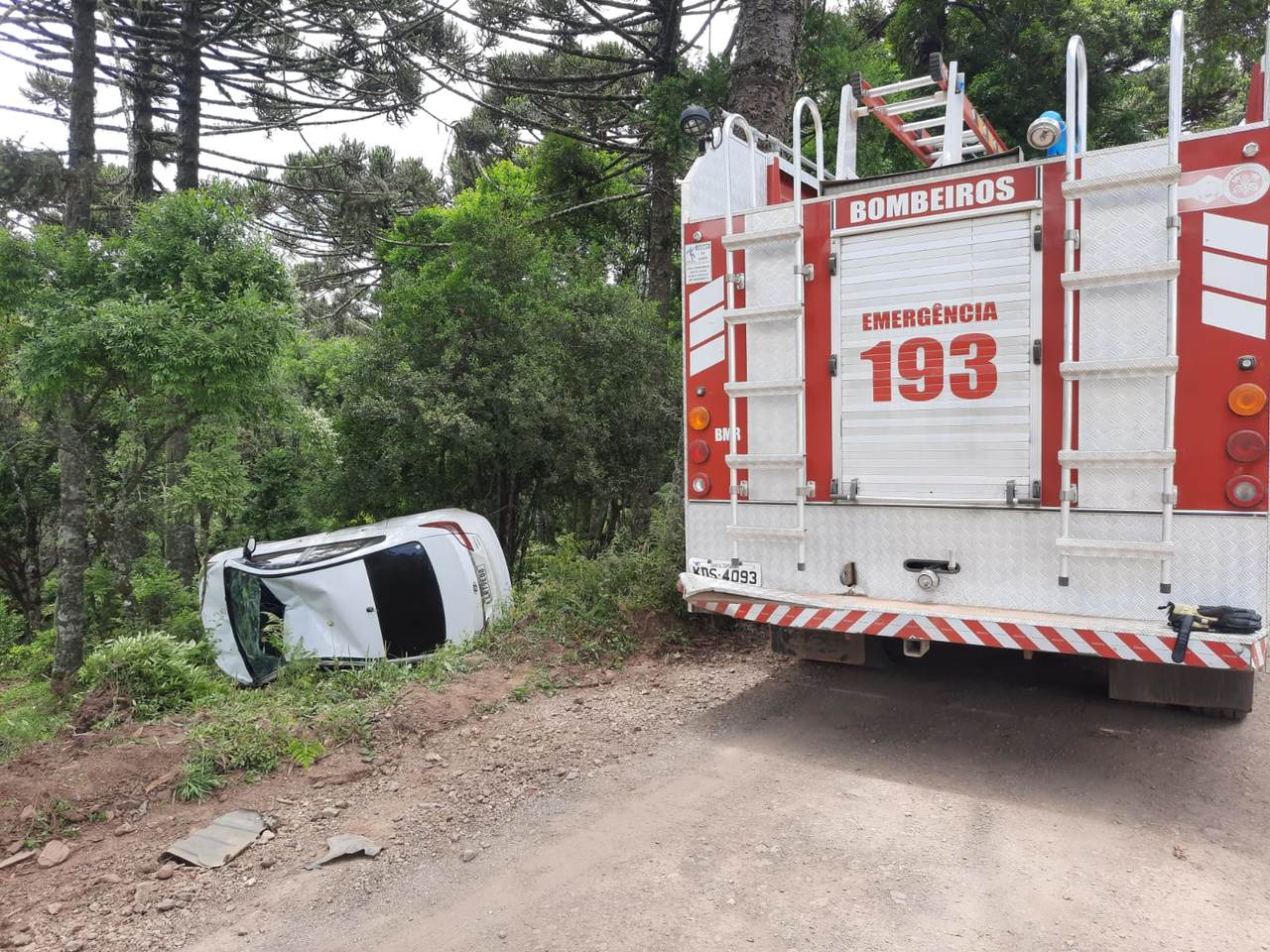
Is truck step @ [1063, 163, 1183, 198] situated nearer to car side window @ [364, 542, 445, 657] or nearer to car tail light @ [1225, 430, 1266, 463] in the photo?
car tail light @ [1225, 430, 1266, 463]

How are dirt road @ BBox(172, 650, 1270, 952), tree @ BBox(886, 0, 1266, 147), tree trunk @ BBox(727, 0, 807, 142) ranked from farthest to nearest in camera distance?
tree @ BBox(886, 0, 1266, 147) < tree trunk @ BBox(727, 0, 807, 142) < dirt road @ BBox(172, 650, 1270, 952)

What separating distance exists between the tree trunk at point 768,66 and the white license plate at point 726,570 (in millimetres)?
4809

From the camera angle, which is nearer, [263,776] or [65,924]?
[65,924]

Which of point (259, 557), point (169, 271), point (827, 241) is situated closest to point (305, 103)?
point (169, 271)

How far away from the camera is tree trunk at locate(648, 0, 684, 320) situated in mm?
13500

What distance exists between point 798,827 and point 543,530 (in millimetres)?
10004

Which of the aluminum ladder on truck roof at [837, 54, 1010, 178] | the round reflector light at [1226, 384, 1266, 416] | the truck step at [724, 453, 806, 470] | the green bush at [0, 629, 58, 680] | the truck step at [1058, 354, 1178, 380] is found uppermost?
the aluminum ladder on truck roof at [837, 54, 1010, 178]

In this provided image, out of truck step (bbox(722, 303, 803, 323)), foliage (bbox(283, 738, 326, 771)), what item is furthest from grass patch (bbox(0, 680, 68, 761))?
truck step (bbox(722, 303, 803, 323))

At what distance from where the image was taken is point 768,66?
8.16 meters

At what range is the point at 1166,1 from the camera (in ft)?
47.6

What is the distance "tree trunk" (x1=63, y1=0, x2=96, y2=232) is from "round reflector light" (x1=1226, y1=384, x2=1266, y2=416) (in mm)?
10757

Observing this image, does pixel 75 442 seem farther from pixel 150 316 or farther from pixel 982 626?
pixel 982 626

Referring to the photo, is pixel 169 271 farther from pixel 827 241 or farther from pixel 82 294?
pixel 827 241

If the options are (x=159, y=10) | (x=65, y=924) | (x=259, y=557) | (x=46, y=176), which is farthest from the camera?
(x=159, y=10)
